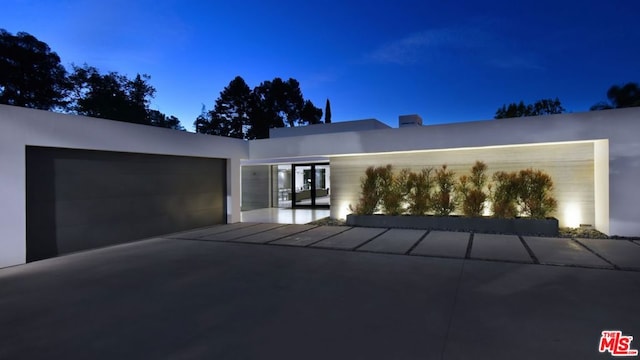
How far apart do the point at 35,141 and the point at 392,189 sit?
30.2ft

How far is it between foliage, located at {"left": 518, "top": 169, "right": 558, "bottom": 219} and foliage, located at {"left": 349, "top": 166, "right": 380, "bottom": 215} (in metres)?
4.15

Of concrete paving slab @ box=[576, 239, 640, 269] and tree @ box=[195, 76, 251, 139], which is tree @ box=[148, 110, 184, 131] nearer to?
tree @ box=[195, 76, 251, 139]

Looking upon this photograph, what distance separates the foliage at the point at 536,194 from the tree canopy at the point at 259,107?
98.6ft

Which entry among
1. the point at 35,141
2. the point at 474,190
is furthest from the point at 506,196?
the point at 35,141

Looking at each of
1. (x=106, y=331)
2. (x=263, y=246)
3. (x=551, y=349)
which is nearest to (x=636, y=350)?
(x=551, y=349)

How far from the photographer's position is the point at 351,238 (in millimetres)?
8445

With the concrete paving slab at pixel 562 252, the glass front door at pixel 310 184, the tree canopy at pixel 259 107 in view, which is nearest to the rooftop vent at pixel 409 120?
the glass front door at pixel 310 184

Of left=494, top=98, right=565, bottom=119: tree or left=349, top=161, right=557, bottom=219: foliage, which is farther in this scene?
left=494, top=98, right=565, bottom=119: tree

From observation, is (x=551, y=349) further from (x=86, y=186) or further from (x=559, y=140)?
(x=86, y=186)

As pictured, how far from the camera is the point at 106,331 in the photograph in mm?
3334

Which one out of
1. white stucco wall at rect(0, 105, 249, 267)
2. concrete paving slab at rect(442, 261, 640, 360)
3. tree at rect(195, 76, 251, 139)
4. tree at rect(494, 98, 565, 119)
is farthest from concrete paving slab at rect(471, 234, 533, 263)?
tree at rect(494, 98, 565, 119)

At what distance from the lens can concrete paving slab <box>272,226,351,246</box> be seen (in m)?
8.02

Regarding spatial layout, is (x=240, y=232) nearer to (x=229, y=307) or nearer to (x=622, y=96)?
(x=229, y=307)

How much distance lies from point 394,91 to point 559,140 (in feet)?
87.0
